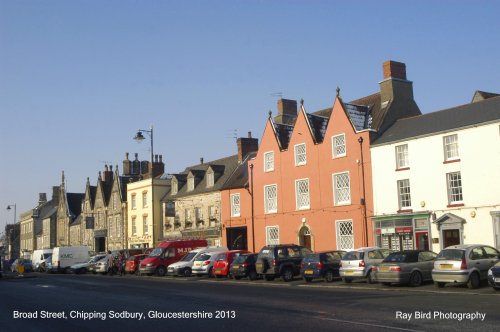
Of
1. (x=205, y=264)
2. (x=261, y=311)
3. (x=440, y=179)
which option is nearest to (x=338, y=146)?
(x=440, y=179)

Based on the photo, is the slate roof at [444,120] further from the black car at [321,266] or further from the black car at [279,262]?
the black car at [321,266]

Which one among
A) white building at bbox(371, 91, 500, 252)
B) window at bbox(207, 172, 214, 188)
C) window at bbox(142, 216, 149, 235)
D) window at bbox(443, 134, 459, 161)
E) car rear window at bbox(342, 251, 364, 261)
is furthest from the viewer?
window at bbox(142, 216, 149, 235)

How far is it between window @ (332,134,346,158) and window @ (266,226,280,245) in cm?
789

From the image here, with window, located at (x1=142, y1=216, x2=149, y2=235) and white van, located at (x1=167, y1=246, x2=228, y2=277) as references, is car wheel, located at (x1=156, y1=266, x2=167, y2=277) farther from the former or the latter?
window, located at (x1=142, y1=216, x2=149, y2=235)

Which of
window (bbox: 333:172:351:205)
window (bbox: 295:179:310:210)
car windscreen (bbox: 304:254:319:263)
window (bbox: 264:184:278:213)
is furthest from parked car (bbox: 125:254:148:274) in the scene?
car windscreen (bbox: 304:254:319:263)

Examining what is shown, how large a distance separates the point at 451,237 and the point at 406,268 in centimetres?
829

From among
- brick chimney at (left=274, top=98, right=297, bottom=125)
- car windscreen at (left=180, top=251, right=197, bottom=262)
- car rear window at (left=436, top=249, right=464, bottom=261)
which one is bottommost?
car windscreen at (left=180, top=251, right=197, bottom=262)

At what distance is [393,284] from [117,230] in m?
46.7

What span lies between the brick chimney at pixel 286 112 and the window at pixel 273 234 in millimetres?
9609

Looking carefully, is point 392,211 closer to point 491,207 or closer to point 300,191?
point 491,207

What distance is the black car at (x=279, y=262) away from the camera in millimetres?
29531

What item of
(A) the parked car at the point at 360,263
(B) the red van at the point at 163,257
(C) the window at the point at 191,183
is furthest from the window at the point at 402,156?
(C) the window at the point at 191,183

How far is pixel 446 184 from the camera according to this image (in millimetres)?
30625

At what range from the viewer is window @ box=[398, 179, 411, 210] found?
32938 millimetres
